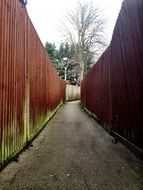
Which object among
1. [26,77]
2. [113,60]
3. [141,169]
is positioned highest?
[113,60]

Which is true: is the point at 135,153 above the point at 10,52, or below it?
below

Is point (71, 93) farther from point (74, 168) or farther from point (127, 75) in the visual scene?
point (74, 168)

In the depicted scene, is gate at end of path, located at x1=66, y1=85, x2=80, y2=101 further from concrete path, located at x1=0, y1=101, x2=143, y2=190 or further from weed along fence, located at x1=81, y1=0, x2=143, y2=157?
concrete path, located at x1=0, y1=101, x2=143, y2=190

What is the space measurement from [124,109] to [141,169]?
215 centimetres

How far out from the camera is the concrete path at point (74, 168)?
409 centimetres

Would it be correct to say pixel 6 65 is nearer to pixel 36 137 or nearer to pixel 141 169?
pixel 141 169

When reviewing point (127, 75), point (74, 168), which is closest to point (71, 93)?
point (127, 75)

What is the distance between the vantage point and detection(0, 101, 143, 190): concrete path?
4086 millimetres

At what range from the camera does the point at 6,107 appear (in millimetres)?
4805

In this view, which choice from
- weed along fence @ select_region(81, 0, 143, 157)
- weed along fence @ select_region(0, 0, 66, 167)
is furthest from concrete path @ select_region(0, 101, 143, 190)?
weed along fence @ select_region(81, 0, 143, 157)

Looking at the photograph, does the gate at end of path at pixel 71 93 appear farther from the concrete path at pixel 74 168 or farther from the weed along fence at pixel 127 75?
the concrete path at pixel 74 168

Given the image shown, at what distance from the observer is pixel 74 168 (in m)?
4.89

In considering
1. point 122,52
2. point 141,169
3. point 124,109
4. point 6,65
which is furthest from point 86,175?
point 122,52

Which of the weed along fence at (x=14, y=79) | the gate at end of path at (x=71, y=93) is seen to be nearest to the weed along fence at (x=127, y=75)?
the weed along fence at (x=14, y=79)
